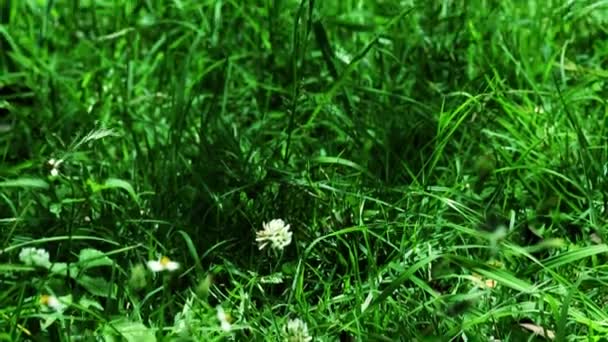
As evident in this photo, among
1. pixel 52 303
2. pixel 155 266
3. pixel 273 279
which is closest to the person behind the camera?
pixel 52 303

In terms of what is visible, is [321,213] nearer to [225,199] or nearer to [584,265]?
[225,199]

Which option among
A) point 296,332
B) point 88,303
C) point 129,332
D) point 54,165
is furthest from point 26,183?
point 296,332

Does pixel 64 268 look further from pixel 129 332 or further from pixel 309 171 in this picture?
pixel 309 171

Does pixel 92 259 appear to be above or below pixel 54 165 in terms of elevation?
below

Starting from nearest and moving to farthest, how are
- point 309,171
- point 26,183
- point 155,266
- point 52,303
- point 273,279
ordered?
point 52,303, point 155,266, point 273,279, point 26,183, point 309,171

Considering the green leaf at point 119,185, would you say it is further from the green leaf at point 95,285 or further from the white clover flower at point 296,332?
the white clover flower at point 296,332

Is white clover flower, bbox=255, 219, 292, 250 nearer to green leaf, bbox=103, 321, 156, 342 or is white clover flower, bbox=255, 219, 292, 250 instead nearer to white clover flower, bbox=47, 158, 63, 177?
green leaf, bbox=103, 321, 156, 342

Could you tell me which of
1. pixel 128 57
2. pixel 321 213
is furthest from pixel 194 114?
pixel 321 213
